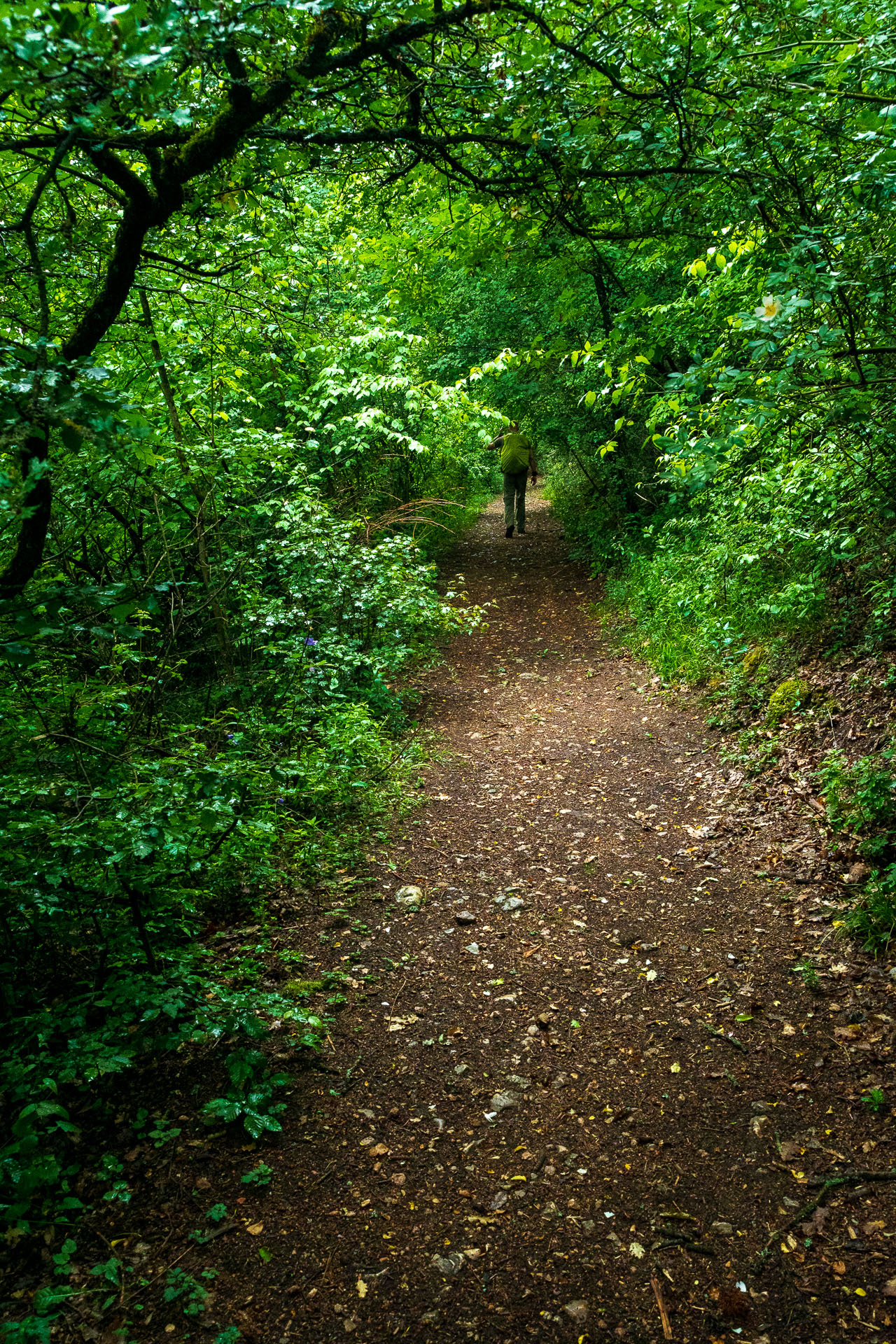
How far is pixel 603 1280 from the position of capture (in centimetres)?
259

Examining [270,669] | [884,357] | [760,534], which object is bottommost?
[270,669]

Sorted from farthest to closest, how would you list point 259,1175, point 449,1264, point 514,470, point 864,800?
point 514,470 < point 864,800 < point 259,1175 < point 449,1264

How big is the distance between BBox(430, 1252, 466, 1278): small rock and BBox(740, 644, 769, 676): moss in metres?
5.25

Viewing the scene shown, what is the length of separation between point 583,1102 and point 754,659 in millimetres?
4544

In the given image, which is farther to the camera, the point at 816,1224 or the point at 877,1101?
the point at 877,1101

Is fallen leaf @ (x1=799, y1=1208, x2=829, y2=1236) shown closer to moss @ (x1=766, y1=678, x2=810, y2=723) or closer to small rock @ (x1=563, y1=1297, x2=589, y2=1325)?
small rock @ (x1=563, y1=1297, x2=589, y2=1325)

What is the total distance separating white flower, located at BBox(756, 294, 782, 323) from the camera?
3.04 m

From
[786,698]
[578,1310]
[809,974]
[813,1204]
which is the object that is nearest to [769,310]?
[809,974]

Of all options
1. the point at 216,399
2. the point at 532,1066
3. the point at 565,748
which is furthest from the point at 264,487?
the point at 532,1066

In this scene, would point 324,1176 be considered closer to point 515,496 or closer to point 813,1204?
point 813,1204

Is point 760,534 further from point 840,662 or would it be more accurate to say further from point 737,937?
point 737,937

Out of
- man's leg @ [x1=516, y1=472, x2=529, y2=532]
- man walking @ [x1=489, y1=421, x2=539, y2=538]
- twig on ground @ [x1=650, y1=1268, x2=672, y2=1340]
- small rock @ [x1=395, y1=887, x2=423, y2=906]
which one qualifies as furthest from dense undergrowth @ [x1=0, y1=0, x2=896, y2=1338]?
man's leg @ [x1=516, y1=472, x2=529, y2=532]

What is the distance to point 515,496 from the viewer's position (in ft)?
52.6

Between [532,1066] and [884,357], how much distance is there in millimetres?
4348
